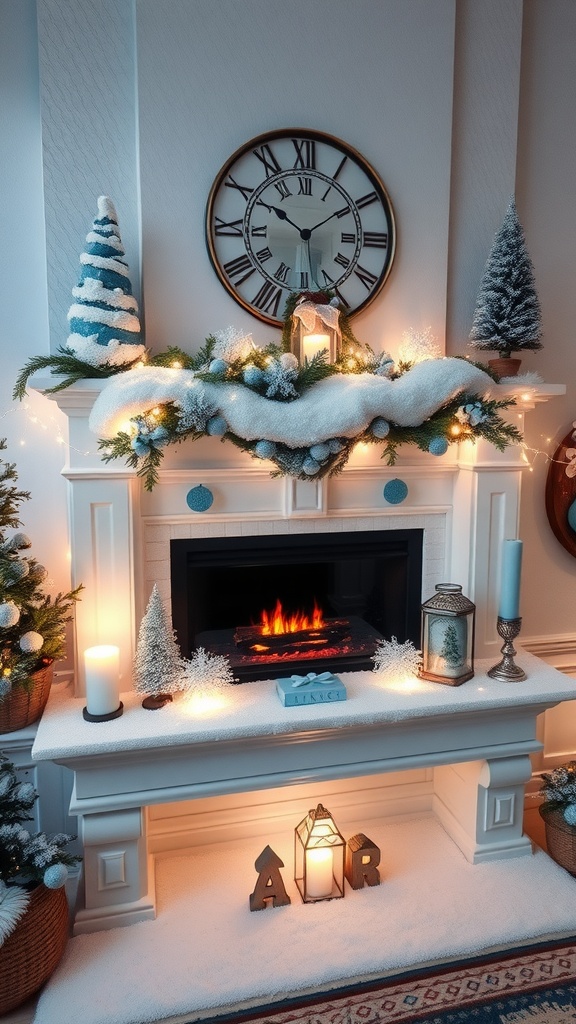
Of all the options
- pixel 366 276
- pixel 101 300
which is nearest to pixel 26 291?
pixel 101 300

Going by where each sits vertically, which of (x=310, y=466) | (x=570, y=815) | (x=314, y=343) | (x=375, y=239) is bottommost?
(x=570, y=815)

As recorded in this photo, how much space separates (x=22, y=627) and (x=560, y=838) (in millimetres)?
1904

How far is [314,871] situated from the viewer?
203cm

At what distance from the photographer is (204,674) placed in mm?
2053

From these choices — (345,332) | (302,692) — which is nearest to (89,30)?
(345,332)

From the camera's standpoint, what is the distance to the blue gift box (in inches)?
80.3

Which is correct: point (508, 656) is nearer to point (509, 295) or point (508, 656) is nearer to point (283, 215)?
point (509, 295)

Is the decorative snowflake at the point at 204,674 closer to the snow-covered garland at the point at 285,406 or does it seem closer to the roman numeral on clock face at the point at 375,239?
the snow-covered garland at the point at 285,406

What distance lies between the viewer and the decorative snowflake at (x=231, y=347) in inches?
75.8

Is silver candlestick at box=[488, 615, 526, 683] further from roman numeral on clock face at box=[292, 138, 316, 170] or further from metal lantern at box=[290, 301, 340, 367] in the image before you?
roman numeral on clock face at box=[292, 138, 316, 170]

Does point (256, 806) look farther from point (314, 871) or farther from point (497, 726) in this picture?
point (497, 726)

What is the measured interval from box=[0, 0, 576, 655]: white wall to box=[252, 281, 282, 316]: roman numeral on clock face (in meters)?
0.06

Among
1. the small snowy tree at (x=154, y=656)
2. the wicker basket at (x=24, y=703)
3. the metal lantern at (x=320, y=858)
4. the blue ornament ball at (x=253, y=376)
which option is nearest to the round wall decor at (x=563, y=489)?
the blue ornament ball at (x=253, y=376)

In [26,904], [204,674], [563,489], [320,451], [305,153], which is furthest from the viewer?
[563,489]
